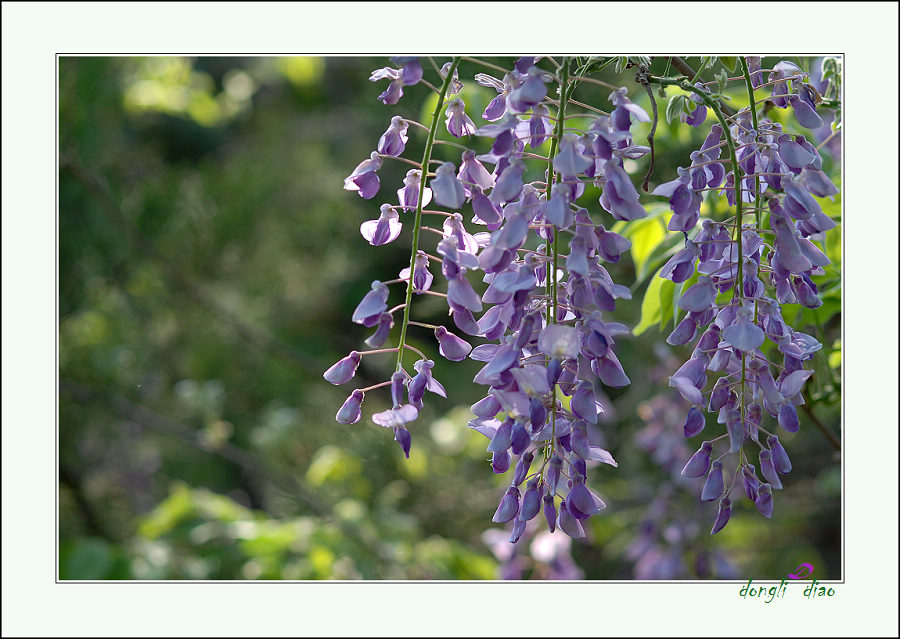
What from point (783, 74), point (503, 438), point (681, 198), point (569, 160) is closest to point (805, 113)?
point (783, 74)

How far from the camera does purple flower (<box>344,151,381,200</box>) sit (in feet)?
1.94

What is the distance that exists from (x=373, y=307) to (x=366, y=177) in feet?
0.34

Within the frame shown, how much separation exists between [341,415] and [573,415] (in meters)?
0.17

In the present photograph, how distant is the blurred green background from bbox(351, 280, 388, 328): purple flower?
73cm

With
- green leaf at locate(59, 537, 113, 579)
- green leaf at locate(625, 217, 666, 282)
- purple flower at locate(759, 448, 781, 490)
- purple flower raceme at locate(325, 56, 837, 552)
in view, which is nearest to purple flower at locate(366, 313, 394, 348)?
purple flower raceme at locate(325, 56, 837, 552)

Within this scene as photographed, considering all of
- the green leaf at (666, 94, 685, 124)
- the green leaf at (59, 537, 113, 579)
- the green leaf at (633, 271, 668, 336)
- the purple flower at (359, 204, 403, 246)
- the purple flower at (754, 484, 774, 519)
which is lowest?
the green leaf at (59, 537, 113, 579)

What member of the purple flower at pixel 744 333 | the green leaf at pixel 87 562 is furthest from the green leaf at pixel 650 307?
the green leaf at pixel 87 562

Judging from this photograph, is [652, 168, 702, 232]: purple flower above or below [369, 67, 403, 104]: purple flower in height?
below

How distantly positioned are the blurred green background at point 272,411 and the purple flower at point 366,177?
678mm

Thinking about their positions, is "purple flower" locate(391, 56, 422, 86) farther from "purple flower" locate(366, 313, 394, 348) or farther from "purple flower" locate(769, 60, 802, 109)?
"purple flower" locate(769, 60, 802, 109)

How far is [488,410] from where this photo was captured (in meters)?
0.58

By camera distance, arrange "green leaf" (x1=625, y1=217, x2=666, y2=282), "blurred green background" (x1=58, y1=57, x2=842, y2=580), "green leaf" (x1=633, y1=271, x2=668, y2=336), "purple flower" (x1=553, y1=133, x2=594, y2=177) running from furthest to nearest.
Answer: "blurred green background" (x1=58, y1=57, x2=842, y2=580) → "green leaf" (x1=625, y1=217, x2=666, y2=282) → "green leaf" (x1=633, y1=271, x2=668, y2=336) → "purple flower" (x1=553, y1=133, x2=594, y2=177)

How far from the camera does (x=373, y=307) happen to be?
1.82ft

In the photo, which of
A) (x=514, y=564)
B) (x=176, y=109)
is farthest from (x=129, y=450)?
(x=514, y=564)
